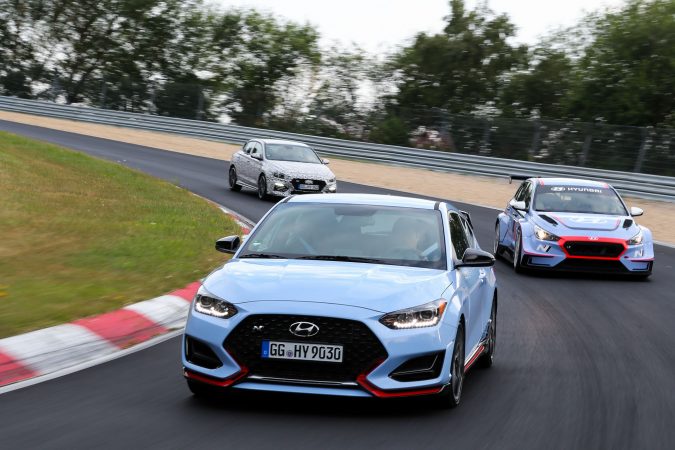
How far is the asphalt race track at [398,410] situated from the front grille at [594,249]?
5030 millimetres

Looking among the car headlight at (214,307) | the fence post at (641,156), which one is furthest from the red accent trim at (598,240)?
the fence post at (641,156)

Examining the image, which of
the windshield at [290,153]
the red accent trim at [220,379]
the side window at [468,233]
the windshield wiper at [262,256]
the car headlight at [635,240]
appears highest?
the side window at [468,233]

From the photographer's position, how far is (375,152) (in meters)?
39.2

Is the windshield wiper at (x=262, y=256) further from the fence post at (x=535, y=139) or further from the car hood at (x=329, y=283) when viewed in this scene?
the fence post at (x=535, y=139)

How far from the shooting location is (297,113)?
148ft

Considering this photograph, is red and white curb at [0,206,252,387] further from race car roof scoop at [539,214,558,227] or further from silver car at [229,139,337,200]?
silver car at [229,139,337,200]

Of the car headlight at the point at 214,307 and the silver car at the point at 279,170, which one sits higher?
the car headlight at the point at 214,307

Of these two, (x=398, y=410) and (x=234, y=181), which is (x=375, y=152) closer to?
(x=234, y=181)

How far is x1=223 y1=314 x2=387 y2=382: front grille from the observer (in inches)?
250

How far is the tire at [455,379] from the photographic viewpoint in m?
6.71

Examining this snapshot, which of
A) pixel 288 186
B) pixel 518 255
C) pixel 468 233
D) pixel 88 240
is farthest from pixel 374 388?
pixel 288 186

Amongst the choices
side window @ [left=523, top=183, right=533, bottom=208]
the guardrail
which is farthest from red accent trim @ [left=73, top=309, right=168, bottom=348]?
the guardrail

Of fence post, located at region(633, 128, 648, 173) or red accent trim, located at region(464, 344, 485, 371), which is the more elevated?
red accent trim, located at region(464, 344, 485, 371)

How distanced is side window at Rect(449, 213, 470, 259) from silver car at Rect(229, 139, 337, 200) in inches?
666
